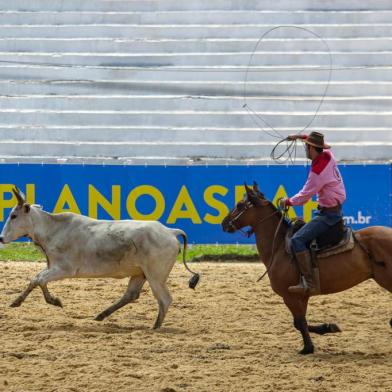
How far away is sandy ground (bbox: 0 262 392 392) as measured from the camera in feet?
26.1

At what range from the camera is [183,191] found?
1705 cm

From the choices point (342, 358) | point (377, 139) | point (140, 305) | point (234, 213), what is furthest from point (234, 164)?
point (342, 358)

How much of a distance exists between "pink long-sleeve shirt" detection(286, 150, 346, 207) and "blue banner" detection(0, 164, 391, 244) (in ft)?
24.9

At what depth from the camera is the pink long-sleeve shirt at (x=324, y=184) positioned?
9.21 meters

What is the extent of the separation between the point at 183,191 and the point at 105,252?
6.38 metres

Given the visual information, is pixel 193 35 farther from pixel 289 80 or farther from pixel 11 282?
pixel 11 282

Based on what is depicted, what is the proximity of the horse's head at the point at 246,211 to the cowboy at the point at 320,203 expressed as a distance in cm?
52

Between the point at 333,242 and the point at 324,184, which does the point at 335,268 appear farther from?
the point at 324,184

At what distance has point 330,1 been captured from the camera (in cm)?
2227

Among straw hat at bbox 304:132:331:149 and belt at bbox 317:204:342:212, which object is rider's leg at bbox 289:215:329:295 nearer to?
belt at bbox 317:204:342:212

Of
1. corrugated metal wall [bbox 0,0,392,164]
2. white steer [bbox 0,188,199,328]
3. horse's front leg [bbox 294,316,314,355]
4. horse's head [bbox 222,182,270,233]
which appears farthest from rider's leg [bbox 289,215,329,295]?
corrugated metal wall [bbox 0,0,392,164]

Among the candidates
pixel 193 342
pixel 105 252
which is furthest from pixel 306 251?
pixel 105 252

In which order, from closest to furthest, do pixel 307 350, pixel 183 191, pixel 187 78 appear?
pixel 307 350, pixel 183 191, pixel 187 78

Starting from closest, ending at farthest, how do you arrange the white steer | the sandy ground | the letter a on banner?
the sandy ground → the white steer → the letter a on banner
